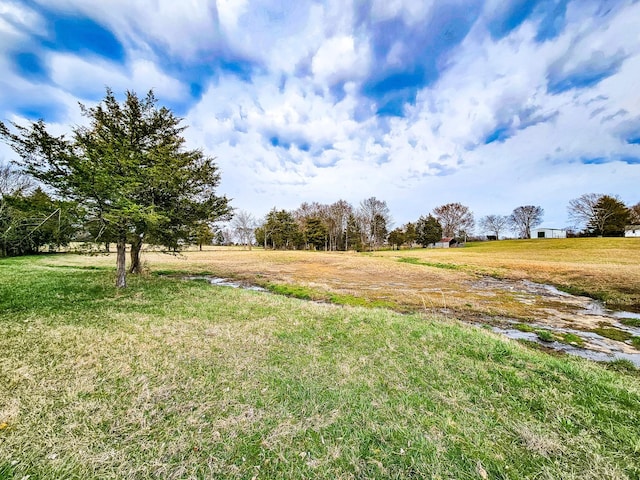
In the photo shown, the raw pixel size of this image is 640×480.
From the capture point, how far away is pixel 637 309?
996 centimetres

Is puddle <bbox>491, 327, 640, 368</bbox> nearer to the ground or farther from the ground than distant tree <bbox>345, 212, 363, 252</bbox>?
nearer to the ground

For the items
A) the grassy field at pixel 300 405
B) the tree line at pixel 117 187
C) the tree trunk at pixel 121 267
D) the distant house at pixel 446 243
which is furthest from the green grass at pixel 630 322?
the distant house at pixel 446 243

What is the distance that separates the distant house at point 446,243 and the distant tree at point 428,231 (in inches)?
110

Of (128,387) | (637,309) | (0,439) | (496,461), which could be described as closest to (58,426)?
(0,439)

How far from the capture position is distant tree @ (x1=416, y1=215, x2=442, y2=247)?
59.7m

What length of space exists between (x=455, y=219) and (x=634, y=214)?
124ft

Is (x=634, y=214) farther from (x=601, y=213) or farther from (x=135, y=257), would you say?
(x=135, y=257)

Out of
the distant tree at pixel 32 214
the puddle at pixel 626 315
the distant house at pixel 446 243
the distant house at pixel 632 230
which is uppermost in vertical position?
the distant tree at pixel 32 214

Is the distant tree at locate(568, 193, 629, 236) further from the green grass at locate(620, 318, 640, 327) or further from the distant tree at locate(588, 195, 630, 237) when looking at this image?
the green grass at locate(620, 318, 640, 327)

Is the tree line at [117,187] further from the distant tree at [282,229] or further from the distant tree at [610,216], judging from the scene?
the distant tree at [610,216]

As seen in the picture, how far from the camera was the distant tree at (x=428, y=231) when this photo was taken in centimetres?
5966

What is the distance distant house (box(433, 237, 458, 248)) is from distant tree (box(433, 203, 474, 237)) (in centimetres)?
278

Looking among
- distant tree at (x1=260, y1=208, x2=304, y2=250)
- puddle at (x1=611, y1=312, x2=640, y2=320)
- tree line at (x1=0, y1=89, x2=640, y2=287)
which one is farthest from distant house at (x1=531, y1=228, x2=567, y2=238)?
tree line at (x1=0, y1=89, x2=640, y2=287)

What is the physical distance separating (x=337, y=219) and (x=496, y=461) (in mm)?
55074
